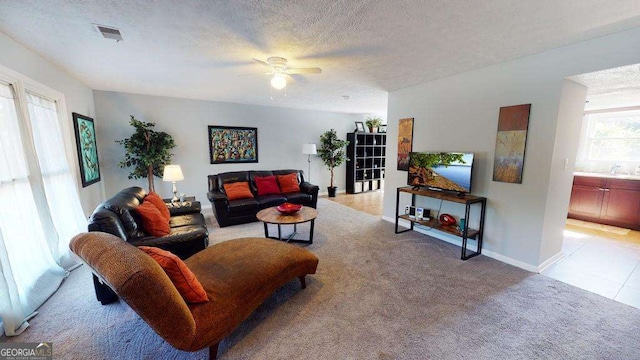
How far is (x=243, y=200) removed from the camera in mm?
4379

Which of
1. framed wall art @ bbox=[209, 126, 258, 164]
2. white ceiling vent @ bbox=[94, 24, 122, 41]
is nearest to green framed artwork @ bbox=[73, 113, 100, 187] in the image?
framed wall art @ bbox=[209, 126, 258, 164]

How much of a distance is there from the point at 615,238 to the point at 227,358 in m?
5.47

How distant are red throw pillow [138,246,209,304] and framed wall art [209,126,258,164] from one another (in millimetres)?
4173

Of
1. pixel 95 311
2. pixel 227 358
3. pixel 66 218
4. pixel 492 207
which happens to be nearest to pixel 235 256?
pixel 227 358

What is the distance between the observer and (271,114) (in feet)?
19.4

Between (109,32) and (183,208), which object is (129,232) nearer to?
(183,208)

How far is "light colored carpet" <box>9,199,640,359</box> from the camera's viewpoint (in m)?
1.66

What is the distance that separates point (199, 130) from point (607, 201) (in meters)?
7.73

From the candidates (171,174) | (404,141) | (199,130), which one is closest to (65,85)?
(171,174)

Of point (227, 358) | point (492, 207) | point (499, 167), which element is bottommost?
point (227, 358)

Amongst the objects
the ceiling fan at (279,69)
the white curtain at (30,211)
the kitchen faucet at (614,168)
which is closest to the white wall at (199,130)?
the white curtain at (30,211)

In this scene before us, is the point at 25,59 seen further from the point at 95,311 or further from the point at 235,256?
the point at 235,256

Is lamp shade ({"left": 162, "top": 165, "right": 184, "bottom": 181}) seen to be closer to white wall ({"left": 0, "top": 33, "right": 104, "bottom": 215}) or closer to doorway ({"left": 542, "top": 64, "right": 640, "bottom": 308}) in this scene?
white wall ({"left": 0, "top": 33, "right": 104, "bottom": 215})

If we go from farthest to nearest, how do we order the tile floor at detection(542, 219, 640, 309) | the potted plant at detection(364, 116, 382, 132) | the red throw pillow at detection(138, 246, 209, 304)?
the potted plant at detection(364, 116, 382, 132) → the tile floor at detection(542, 219, 640, 309) → the red throw pillow at detection(138, 246, 209, 304)
